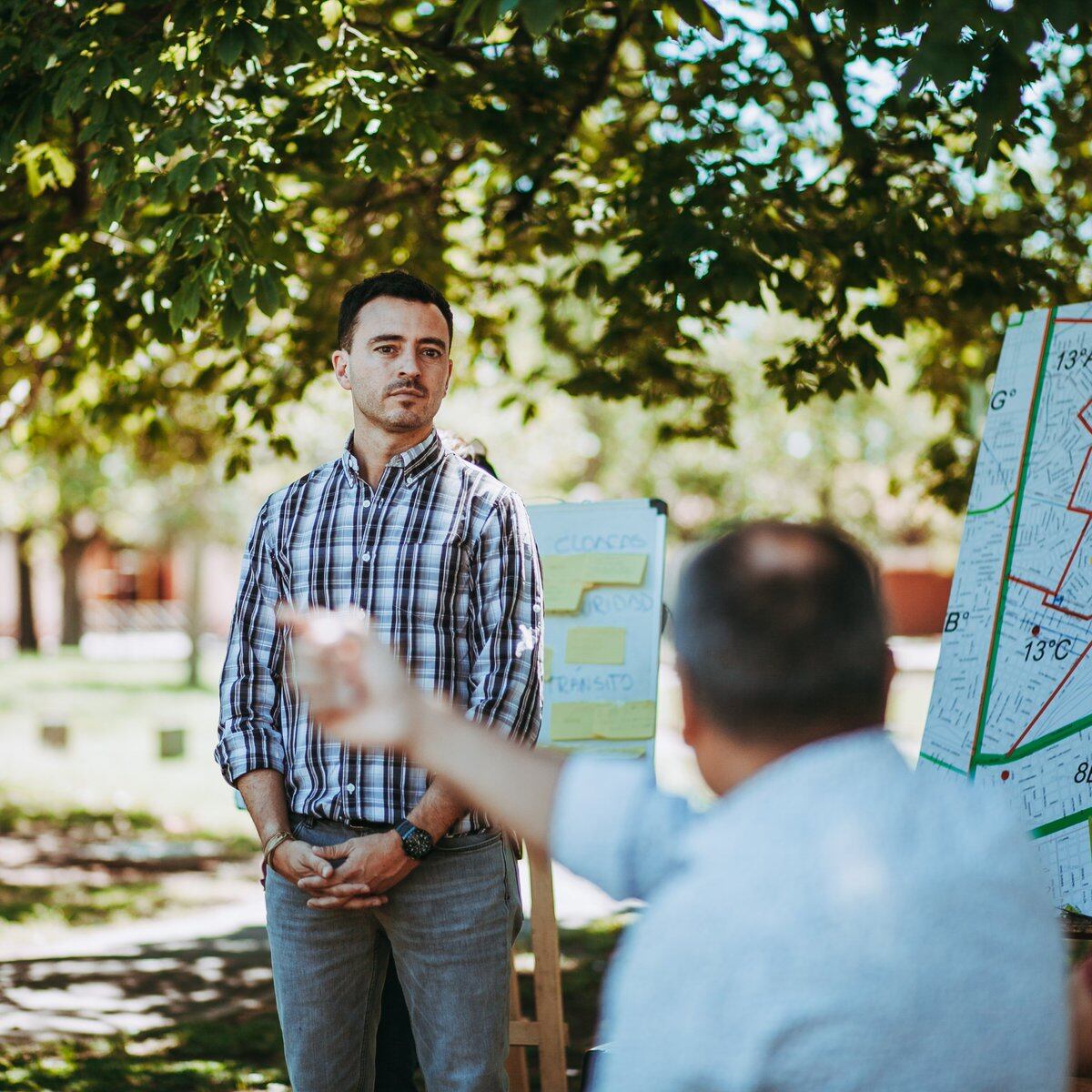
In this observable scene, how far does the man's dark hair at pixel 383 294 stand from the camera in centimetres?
A: 293

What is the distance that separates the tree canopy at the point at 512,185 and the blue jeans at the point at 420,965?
Result: 69.2 inches

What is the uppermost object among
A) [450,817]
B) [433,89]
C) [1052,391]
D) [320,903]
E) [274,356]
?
[433,89]

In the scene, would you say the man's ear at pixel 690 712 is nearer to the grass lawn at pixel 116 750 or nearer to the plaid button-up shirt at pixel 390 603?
the plaid button-up shirt at pixel 390 603

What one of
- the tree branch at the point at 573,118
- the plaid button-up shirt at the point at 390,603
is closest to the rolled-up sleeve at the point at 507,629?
the plaid button-up shirt at the point at 390,603

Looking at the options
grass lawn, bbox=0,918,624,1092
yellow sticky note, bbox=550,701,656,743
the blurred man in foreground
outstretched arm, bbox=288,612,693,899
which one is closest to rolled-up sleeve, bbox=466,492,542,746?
outstretched arm, bbox=288,612,693,899

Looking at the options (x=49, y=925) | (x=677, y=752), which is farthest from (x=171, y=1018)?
(x=677, y=752)

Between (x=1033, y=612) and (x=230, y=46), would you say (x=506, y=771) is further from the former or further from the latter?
(x=230, y=46)

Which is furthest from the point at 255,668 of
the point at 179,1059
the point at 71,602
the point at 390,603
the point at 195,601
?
the point at 71,602

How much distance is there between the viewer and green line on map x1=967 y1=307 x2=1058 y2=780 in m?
3.37

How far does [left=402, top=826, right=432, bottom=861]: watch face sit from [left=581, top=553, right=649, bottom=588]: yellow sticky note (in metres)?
1.75

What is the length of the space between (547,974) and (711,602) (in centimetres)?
268

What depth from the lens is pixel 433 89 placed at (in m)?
4.48

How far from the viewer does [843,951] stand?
47.8 inches

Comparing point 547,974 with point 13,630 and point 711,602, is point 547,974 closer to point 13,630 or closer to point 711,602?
point 711,602
